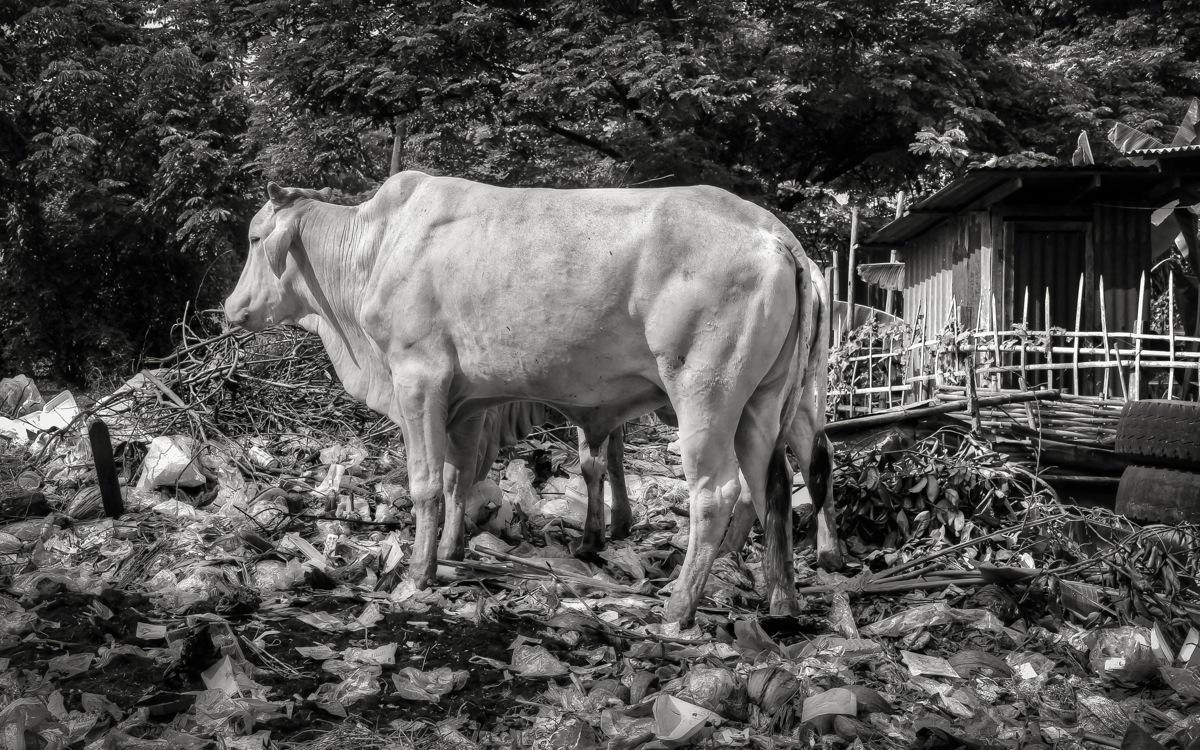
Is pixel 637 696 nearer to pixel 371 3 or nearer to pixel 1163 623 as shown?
pixel 1163 623

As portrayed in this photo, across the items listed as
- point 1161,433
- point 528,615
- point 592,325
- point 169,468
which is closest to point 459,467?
point 528,615

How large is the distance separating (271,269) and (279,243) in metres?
0.27

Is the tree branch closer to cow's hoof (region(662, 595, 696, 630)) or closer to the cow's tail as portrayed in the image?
the cow's tail

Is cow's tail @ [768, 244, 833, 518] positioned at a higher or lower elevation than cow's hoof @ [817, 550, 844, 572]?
higher

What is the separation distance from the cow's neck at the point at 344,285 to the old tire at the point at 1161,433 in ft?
17.1

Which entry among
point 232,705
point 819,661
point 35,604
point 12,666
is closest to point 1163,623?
point 819,661

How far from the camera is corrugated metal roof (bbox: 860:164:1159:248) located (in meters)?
11.0

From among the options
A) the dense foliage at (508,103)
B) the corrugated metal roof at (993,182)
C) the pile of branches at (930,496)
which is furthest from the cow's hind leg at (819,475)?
the dense foliage at (508,103)

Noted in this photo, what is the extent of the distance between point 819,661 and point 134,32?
22.6 metres

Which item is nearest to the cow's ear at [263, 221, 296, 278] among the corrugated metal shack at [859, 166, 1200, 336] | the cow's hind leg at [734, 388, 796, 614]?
the cow's hind leg at [734, 388, 796, 614]

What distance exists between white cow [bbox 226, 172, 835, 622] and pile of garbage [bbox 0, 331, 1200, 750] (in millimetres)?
483

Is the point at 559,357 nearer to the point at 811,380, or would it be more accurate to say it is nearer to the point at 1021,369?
the point at 811,380

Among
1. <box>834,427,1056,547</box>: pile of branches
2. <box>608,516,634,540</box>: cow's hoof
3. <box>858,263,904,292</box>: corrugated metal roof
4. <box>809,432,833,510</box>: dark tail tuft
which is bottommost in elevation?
<box>608,516,634,540</box>: cow's hoof

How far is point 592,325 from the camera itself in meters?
4.86
